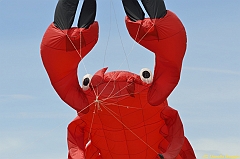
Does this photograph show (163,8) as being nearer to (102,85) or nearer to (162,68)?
(162,68)

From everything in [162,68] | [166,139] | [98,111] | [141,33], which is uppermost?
[141,33]

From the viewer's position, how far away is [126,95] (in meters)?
12.7

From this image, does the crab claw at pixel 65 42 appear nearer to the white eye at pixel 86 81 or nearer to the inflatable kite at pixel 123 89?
the inflatable kite at pixel 123 89

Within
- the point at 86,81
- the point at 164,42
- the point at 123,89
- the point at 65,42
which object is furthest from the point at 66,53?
the point at 164,42

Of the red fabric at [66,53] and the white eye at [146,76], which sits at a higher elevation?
the red fabric at [66,53]

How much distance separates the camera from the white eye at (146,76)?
41.7ft

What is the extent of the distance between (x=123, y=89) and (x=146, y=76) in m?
0.56

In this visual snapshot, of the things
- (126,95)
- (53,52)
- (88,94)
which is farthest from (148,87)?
(53,52)

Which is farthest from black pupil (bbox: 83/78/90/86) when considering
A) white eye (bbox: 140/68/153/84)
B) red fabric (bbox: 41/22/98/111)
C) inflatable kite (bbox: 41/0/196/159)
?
white eye (bbox: 140/68/153/84)

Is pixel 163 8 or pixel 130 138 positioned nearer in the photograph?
pixel 163 8

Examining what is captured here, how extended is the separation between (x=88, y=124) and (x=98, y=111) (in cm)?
55

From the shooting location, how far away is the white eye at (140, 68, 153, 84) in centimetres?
1271

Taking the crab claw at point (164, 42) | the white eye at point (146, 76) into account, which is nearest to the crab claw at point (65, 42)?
the crab claw at point (164, 42)

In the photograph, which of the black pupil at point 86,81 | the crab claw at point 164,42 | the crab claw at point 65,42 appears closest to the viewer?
the crab claw at point 164,42
